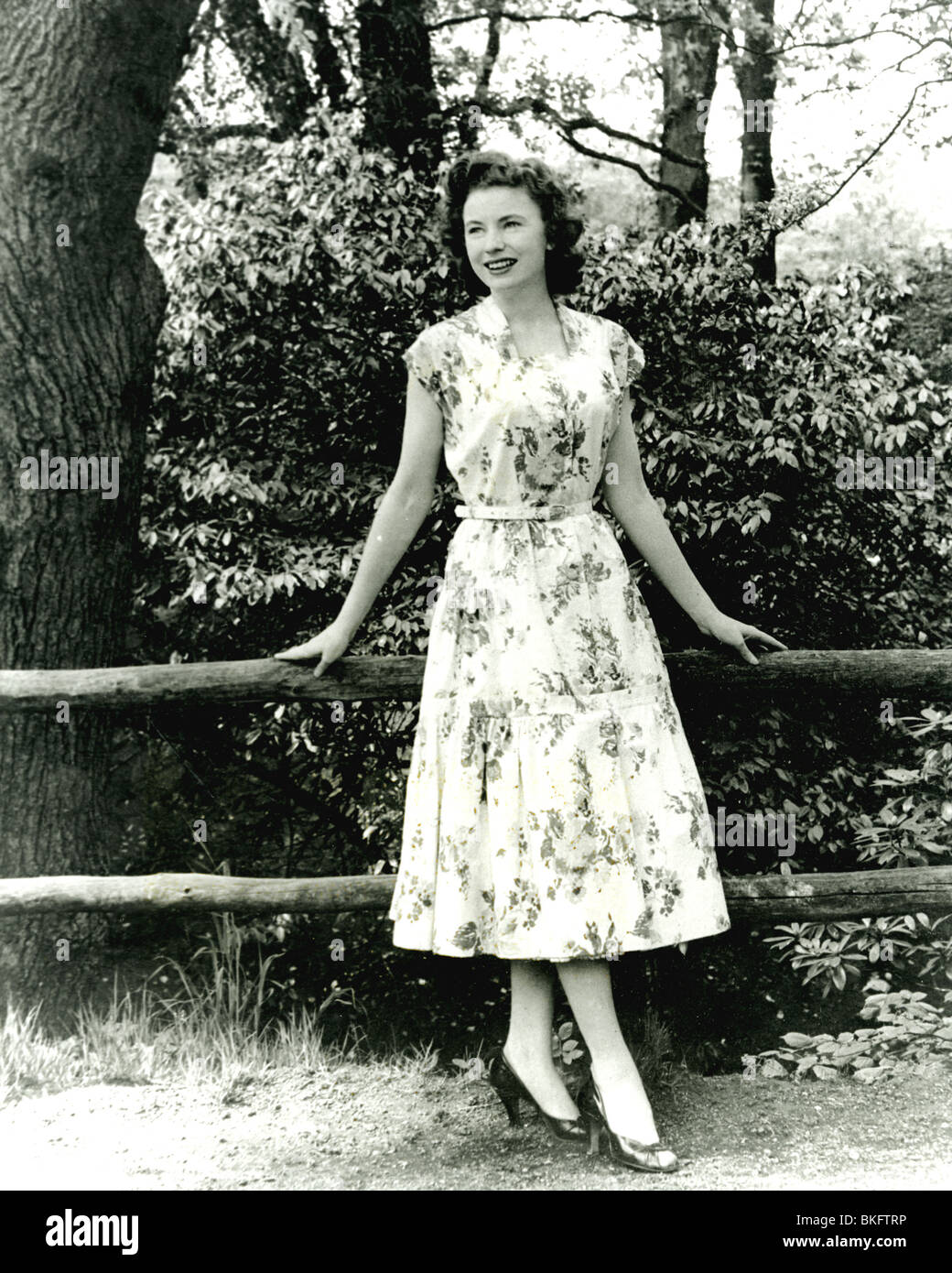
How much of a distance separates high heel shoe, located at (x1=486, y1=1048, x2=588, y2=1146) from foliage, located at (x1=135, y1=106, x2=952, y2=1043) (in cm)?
192

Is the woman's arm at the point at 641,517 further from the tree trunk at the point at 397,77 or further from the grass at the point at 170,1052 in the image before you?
the tree trunk at the point at 397,77

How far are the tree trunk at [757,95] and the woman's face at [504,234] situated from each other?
3.19 m

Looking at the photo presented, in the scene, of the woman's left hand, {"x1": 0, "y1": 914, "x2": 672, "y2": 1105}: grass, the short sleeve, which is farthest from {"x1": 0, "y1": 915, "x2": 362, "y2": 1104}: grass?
the short sleeve

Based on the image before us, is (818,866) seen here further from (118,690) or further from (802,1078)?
(118,690)

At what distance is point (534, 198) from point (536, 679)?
3.43ft

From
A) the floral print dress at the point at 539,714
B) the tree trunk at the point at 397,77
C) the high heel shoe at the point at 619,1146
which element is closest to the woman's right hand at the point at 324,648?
the floral print dress at the point at 539,714

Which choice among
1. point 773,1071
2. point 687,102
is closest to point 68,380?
point 773,1071

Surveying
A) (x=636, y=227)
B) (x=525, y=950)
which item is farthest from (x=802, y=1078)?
(x=636, y=227)

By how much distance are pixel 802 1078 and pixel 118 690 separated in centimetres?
207

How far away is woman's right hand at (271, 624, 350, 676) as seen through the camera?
3033 millimetres

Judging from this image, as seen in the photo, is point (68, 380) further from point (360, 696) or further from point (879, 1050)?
point (879, 1050)

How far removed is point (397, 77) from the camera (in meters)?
6.17
